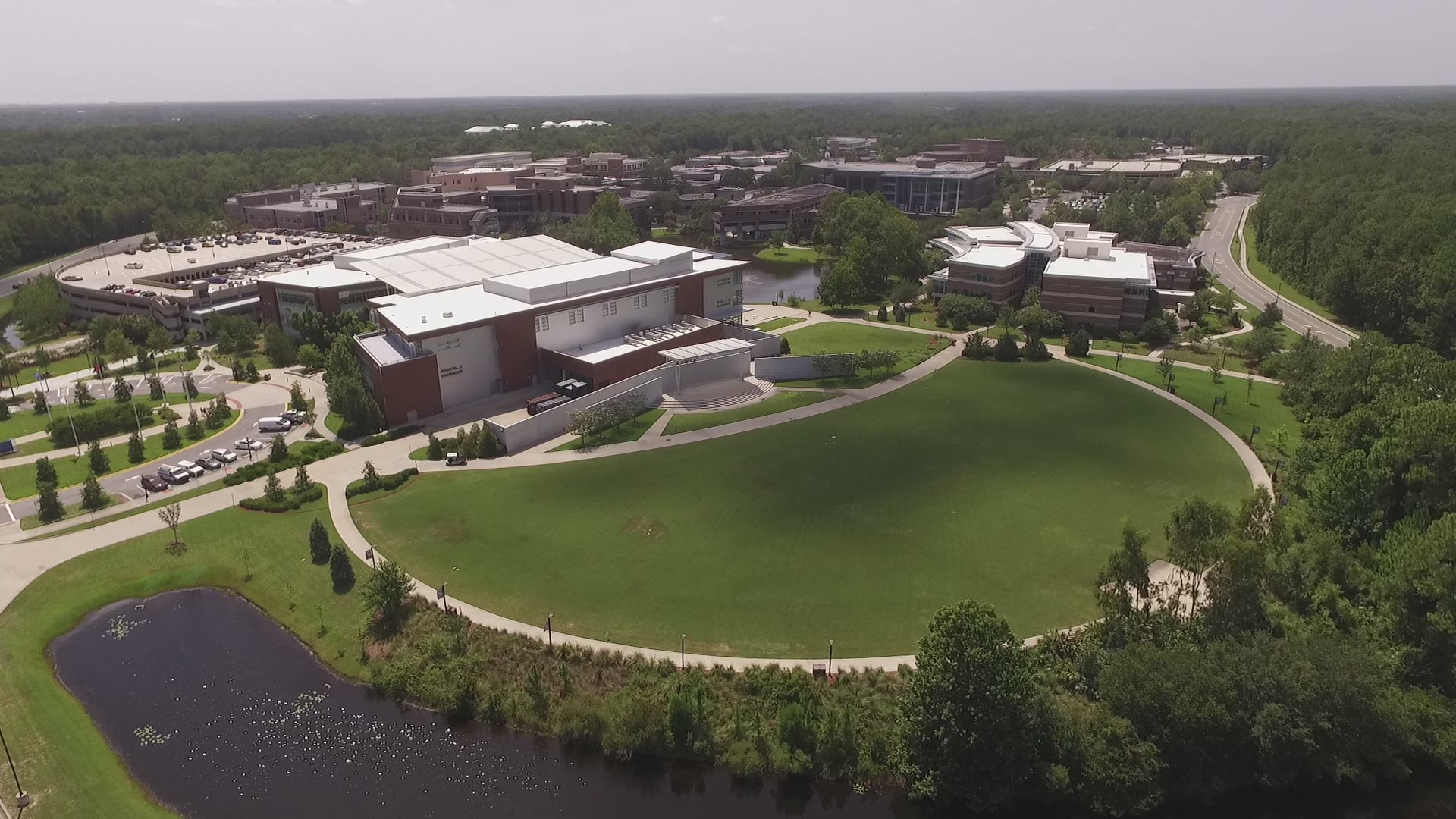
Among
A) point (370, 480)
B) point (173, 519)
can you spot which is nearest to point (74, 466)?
point (173, 519)

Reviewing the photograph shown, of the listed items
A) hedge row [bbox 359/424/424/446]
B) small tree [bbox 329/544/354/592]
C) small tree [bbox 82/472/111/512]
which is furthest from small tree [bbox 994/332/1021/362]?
small tree [bbox 82/472/111/512]

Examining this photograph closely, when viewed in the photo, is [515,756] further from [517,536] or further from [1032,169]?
[1032,169]

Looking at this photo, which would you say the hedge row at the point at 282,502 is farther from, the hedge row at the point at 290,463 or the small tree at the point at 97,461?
the small tree at the point at 97,461

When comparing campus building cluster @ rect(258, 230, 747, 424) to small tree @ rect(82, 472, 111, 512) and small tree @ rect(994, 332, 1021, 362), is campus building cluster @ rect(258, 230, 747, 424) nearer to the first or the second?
small tree @ rect(82, 472, 111, 512)

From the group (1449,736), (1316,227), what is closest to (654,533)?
(1449,736)

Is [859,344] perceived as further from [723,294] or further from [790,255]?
[790,255]
